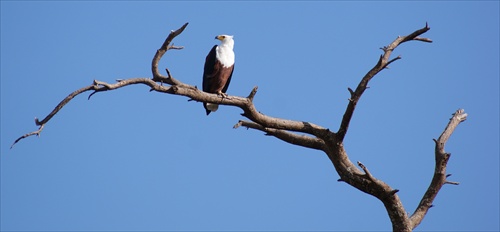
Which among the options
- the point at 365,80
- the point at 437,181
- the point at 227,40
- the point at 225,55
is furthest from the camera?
the point at 227,40

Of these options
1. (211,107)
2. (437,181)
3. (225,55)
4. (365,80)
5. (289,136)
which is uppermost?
(225,55)

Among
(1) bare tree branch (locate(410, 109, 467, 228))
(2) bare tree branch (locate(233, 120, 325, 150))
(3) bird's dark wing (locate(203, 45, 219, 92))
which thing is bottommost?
(1) bare tree branch (locate(410, 109, 467, 228))

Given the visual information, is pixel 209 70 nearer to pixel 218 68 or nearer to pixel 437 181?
pixel 218 68

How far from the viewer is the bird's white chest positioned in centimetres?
685

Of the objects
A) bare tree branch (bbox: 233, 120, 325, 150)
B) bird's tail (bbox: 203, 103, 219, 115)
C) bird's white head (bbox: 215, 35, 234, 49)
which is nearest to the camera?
bare tree branch (bbox: 233, 120, 325, 150)

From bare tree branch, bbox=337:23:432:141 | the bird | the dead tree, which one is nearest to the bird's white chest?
the bird

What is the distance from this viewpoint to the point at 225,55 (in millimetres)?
6902

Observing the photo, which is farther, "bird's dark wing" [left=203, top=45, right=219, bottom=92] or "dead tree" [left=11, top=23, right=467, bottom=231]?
"bird's dark wing" [left=203, top=45, right=219, bottom=92]

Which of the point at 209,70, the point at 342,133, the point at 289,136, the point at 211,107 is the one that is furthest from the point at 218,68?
the point at 342,133

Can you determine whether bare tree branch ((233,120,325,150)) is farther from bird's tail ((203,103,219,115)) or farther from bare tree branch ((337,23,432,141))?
bird's tail ((203,103,219,115))

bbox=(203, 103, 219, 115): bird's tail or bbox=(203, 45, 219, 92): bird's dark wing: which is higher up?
bbox=(203, 45, 219, 92): bird's dark wing

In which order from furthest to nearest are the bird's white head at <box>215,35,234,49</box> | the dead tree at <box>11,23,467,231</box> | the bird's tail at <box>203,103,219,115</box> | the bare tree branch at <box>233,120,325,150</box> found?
the bird's white head at <box>215,35,234,49</box>
the bird's tail at <box>203,103,219,115</box>
the bare tree branch at <box>233,120,325,150</box>
the dead tree at <box>11,23,467,231</box>

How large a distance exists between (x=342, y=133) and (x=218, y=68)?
6.80 ft

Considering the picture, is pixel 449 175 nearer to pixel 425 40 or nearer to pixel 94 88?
pixel 425 40
